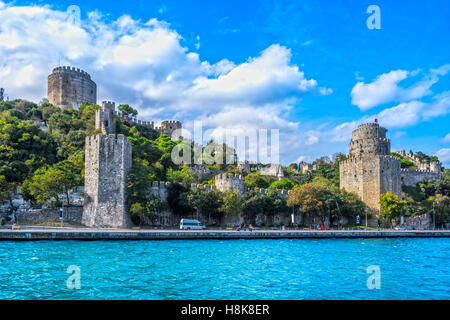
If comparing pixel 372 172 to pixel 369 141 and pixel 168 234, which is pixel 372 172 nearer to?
pixel 369 141

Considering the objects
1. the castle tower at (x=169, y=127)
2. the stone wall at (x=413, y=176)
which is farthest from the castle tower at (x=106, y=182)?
the stone wall at (x=413, y=176)

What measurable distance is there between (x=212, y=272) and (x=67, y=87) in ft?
165

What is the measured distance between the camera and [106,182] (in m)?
30.3

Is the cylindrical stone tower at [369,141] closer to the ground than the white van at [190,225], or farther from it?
farther from it

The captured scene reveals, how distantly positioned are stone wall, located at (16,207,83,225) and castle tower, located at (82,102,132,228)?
0.75m

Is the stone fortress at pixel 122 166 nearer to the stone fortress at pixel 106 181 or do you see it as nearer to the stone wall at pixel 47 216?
the stone fortress at pixel 106 181

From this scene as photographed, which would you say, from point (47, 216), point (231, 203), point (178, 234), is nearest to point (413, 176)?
point (231, 203)

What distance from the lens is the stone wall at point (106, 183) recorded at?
2975 centimetres

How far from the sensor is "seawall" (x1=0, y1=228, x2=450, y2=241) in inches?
925

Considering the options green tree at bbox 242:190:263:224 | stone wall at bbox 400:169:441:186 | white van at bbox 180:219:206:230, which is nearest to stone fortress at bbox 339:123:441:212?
stone wall at bbox 400:169:441:186

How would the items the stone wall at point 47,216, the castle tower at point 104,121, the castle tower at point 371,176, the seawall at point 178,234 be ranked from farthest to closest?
1. the castle tower at point 104,121
2. the castle tower at point 371,176
3. the stone wall at point 47,216
4. the seawall at point 178,234

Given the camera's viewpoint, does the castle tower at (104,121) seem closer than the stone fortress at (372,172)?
No
